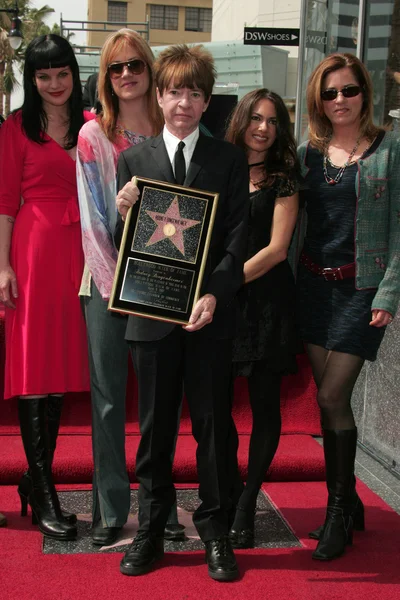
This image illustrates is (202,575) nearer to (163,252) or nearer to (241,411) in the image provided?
(163,252)

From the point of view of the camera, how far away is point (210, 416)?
10.1ft

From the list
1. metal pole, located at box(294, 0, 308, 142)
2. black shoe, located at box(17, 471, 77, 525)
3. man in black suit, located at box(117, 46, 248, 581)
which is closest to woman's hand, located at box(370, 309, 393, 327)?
man in black suit, located at box(117, 46, 248, 581)

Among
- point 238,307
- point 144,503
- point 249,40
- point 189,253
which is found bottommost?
point 144,503

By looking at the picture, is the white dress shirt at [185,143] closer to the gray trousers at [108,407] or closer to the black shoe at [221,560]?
the gray trousers at [108,407]

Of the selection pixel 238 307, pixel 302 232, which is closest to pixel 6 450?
pixel 238 307

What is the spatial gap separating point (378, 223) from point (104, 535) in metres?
1.70

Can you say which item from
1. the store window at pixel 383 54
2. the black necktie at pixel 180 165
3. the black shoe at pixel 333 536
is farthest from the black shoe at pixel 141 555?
the store window at pixel 383 54

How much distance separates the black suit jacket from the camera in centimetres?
302

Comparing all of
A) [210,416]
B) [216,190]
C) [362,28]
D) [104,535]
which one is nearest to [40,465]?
[104,535]

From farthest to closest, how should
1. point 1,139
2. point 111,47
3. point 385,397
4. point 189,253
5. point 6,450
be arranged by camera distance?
point 385,397 < point 6,450 < point 1,139 < point 111,47 < point 189,253

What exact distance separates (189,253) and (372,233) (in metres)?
0.80

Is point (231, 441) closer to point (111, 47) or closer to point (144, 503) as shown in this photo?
point (144, 503)

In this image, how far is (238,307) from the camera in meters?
3.44

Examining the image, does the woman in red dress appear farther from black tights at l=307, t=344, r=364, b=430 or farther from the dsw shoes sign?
the dsw shoes sign
